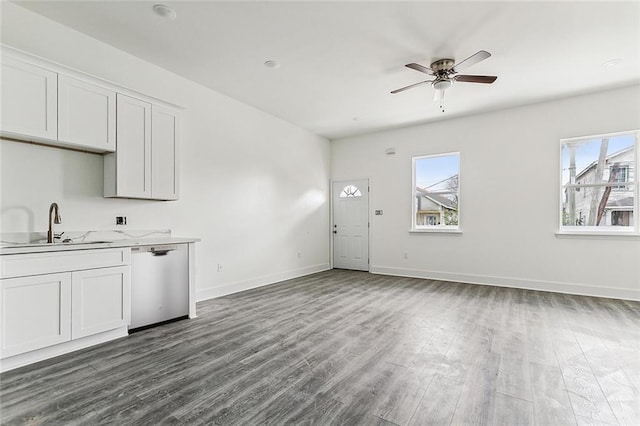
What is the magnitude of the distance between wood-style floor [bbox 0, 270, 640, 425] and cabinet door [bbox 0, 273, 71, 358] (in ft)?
0.64

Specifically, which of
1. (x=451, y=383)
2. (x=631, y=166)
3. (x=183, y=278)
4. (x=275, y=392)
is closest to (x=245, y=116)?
(x=183, y=278)

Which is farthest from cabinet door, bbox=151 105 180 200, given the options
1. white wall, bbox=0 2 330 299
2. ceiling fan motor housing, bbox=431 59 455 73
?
ceiling fan motor housing, bbox=431 59 455 73

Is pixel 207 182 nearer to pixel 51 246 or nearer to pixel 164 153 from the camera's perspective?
pixel 164 153

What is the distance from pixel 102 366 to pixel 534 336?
A: 3.91 m

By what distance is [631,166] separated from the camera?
4492mm

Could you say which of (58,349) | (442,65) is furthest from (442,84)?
(58,349)

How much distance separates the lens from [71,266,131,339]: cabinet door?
8.70 feet

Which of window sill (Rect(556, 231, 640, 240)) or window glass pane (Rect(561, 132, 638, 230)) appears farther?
window glass pane (Rect(561, 132, 638, 230))

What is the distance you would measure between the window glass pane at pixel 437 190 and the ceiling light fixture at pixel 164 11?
4.83 metres

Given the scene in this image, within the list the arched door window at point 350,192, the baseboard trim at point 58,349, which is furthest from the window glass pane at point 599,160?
the baseboard trim at point 58,349

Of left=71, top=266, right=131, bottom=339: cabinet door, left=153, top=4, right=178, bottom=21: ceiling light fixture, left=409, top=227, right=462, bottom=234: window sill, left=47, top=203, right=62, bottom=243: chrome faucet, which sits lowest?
left=71, top=266, right=131, bottom=339: cabinet door

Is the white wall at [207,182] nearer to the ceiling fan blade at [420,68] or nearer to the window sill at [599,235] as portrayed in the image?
the ceiling fan blade at [420,68]

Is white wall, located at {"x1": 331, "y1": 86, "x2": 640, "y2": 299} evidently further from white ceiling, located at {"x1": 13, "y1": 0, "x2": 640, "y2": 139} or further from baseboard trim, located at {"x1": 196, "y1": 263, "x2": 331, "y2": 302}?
baseboard trim, located at {"x1": 196, "y1": 263, "x2": 331, "y2": 302}

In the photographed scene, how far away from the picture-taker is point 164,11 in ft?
9.20
